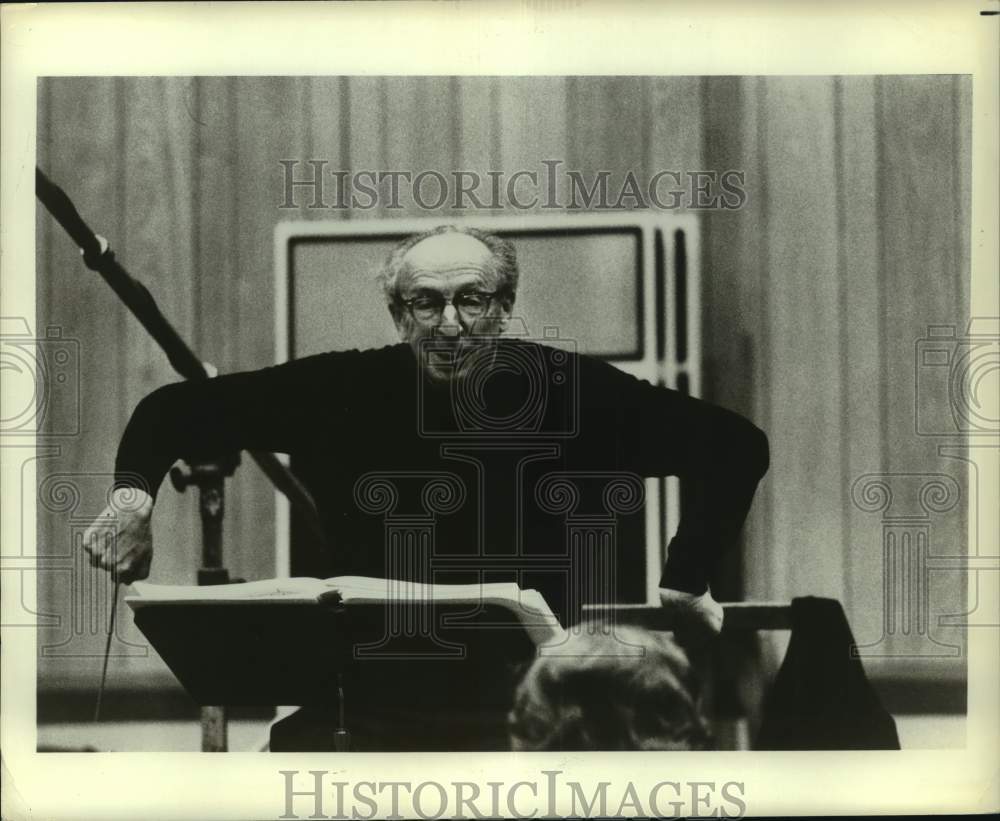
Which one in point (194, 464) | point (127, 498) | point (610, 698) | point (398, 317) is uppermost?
point (398, 317)

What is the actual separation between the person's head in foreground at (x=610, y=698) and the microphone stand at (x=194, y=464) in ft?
2.72

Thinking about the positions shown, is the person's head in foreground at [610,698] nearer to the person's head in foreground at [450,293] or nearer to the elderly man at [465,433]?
the elderly man at [465,433]

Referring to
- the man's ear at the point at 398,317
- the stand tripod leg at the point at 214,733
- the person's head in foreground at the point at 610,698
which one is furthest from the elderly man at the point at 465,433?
the stand tripod leg at the point at 214,733

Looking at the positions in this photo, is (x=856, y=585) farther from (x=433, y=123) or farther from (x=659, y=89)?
(x=433, y=123)

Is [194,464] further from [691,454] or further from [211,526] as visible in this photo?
[691,454]

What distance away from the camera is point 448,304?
4289 mm

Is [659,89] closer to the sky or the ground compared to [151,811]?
closer to the sky

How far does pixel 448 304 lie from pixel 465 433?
0.40m

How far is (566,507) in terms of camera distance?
4254mm

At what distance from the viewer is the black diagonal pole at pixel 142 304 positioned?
14.1 ft

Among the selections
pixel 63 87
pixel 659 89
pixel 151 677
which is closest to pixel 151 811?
pixel 151 677

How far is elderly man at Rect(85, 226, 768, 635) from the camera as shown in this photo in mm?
4258

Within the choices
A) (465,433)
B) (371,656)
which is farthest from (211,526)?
(465,433)

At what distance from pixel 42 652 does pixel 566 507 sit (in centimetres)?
168
